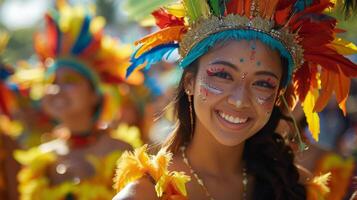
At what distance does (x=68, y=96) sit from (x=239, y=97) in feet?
9.95

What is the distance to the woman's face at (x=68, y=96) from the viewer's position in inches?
256

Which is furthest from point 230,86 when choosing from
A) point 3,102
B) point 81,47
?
point 3,102

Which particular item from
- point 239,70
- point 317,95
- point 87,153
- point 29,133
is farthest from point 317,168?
point 29,133

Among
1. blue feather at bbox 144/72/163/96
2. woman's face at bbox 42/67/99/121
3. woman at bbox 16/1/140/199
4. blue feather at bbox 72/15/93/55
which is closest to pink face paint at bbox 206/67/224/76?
woman at bbox 16/1/140/199

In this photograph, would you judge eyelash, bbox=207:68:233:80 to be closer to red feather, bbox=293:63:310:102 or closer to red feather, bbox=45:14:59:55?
red feather, bbox=293:63:310:102

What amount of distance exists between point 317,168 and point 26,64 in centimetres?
273

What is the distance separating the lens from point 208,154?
13.0 feet

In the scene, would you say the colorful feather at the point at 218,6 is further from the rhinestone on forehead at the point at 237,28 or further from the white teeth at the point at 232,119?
the white teeth at the point at 232,119

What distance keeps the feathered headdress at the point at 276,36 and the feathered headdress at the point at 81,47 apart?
2.77 meters

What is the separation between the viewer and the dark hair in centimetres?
401

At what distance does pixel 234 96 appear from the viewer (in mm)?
3707

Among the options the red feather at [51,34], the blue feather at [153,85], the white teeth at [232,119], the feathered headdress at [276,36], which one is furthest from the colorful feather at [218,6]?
the blue feather at [153,85]

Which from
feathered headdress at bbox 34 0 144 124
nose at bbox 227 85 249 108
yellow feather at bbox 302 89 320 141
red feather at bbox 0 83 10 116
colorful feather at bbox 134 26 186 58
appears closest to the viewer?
nose at bbox 227 85 249 108

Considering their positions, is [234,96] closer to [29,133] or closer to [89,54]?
[89,54]
